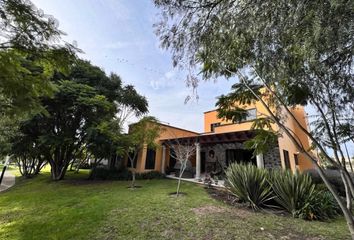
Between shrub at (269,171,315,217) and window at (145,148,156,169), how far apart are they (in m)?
10.5

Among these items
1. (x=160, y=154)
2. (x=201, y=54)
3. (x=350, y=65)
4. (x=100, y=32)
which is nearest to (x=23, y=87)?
(x=100, y=32)

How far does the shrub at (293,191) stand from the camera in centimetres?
623

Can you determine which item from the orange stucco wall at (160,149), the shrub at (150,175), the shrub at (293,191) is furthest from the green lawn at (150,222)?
the orange stucco wall at (160,149)

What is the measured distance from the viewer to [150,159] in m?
15.6

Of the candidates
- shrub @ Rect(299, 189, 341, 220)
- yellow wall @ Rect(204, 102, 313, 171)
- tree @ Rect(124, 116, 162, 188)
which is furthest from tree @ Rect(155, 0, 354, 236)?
tree @ Rect(124, 116, 162, 188)

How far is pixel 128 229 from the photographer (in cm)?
486

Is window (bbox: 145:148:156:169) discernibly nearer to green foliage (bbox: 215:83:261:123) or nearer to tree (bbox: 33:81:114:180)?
tree (bbox: 33:81:114:180)

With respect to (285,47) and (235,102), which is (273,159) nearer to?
(235,102)

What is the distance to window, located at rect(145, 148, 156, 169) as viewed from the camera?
1538 centimetres

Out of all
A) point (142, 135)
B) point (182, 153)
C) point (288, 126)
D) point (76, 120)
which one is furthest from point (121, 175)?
point (288, 126)

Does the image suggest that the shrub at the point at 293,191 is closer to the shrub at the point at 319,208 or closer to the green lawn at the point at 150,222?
the shrub at the point at 319,208

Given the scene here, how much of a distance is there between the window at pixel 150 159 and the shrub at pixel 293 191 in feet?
34.4

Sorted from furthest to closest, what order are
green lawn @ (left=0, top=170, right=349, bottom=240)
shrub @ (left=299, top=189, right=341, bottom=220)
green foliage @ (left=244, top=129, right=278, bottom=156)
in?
1. shrub @ (left=299, top=189, right=341, bottom=220)
2. green foliage @ (left=244, top=129, right=278, bottom=156)
3. green lawn @ (left=0, top=170, right=349, bottom=240)

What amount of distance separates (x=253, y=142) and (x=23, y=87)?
20.0 ft
